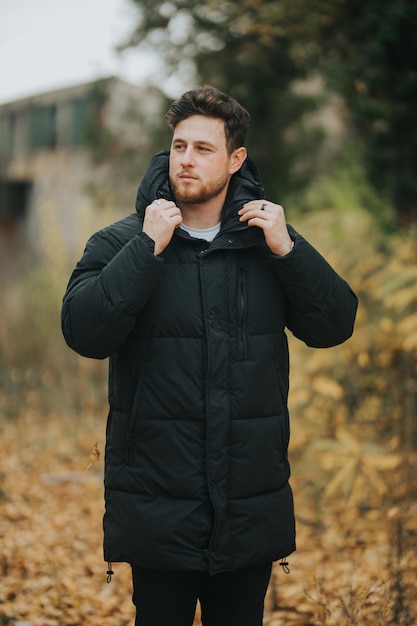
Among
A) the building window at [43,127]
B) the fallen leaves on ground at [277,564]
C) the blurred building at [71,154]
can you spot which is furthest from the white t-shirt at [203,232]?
the building window at [43,127]

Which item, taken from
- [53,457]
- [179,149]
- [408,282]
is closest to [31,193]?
[53,457]

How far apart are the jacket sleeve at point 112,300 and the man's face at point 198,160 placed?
0.27m

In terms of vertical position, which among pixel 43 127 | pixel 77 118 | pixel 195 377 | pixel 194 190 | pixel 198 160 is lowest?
pixel 195 377

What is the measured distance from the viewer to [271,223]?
7.47 ft

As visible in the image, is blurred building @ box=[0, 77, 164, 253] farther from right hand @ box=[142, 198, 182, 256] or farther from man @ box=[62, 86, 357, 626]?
right hand @ box=[142, 198, 182, 256]

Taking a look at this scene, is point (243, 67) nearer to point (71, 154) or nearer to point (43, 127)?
point (71, 154)

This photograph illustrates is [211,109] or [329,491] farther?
[329,491]

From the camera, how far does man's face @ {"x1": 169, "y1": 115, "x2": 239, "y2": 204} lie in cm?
233

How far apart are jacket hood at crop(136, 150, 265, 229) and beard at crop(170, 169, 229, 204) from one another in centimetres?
3

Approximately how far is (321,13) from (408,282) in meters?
2.47

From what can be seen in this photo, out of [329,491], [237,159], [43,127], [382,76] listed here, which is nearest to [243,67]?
[382,76]

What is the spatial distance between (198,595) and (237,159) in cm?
154

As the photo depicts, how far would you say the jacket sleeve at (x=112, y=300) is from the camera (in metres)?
2.12

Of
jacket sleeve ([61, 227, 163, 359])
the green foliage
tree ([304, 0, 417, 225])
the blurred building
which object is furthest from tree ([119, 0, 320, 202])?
jacket sleeve ([61, 227, 163, 359])
